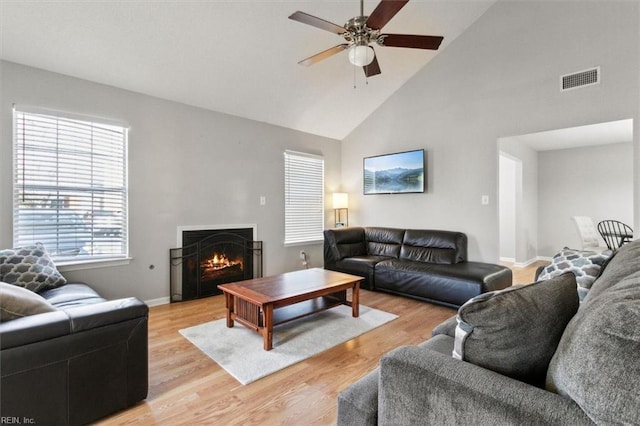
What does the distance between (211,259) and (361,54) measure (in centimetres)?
319

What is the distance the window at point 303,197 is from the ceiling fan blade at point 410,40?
9.00 feet

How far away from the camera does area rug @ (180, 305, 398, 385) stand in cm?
234

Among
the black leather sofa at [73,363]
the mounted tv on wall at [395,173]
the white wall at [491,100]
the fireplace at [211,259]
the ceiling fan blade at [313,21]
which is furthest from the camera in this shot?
the mounted tv on wall at [395,173]

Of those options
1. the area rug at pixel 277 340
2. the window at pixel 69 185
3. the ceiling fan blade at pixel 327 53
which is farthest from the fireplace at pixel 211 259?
the ceiling fan blade at pixel 327 53

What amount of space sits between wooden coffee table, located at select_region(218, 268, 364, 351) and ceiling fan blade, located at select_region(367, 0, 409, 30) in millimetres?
2276

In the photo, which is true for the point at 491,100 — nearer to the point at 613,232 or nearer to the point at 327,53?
the point at 327,53

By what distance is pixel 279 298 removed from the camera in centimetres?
261

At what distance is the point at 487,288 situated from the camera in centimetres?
340

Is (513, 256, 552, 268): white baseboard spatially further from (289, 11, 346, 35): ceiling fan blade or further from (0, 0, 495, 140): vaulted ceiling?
(289, 11, 346, 35): ceiling fan blade

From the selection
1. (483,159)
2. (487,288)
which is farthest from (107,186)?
(483,159)

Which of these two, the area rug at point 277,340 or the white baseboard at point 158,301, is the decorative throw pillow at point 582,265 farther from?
the white baseboard at point 158,301

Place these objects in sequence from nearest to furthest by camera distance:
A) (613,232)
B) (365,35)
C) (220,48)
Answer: (365,35) < (220,48) < (613,232)

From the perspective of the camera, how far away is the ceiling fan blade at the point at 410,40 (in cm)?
257

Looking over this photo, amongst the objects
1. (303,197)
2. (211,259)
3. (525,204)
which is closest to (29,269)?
(211,259)
